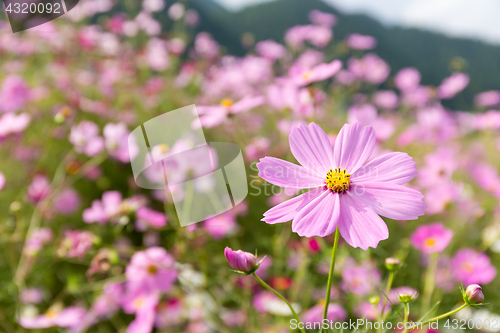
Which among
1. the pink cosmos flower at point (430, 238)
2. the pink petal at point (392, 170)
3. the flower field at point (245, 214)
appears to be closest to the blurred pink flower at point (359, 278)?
the flower field at point (245, 214)

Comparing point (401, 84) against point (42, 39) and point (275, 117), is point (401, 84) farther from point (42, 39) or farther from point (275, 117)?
point (42, 39)

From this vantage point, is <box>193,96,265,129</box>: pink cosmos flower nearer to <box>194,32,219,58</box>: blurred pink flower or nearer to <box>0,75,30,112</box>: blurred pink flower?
<box>0,75,30,112</box>: blurred pink flower

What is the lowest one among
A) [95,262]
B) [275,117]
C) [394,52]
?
[394,52]

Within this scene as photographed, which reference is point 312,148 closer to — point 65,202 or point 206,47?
point 65,202

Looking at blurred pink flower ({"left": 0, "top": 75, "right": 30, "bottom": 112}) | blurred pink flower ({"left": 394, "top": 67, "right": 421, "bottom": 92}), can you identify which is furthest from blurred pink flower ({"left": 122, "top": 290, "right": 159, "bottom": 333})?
blurred pink flower ({"left": 394, "top": 67, "right": 421, "bottom": 92})

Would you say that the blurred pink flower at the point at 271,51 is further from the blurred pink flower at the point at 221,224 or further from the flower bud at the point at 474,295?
the flower bud at the point at 474,295

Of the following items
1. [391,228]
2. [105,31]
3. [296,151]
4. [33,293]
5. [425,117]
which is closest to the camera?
[296,151]

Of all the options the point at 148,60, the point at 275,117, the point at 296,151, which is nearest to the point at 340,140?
the point at 296,151
